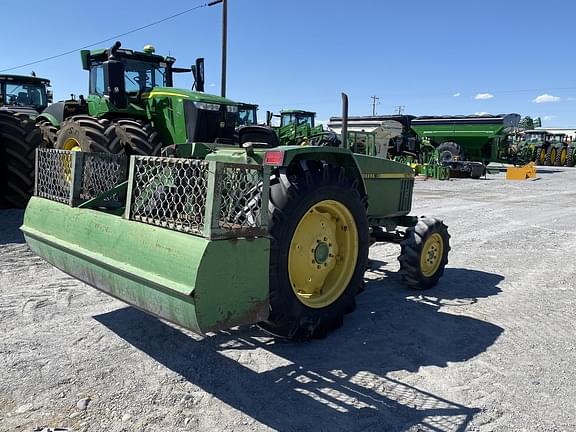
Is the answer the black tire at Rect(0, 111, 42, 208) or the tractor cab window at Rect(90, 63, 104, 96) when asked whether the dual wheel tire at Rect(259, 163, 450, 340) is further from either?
the black tire at Rect(0, 111, 42, 208)

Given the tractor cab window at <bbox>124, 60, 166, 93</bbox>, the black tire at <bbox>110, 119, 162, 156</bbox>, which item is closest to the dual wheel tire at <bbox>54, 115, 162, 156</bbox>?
the black tire at <bbox>110, 119, 162, 156</bbox>

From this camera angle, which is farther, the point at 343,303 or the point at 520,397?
the point at 343,303

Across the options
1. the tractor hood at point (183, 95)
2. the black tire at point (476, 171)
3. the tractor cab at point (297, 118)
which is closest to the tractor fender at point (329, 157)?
the tractor hood at point (183, 95)

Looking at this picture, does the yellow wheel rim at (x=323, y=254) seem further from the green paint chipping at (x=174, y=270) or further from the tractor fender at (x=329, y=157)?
the green paint chipping at (x=174, y=270)

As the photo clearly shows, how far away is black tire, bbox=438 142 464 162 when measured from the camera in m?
22.9

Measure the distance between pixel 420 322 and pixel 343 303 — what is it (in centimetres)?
81

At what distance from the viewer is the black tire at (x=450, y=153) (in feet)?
75.1

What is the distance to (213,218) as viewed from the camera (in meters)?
→ 2.71

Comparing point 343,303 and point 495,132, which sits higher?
point 495,132

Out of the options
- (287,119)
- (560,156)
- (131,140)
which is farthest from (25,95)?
(560,156)

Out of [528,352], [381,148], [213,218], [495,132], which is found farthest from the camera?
[495,132]

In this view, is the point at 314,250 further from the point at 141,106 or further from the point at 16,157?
the point at 16,157

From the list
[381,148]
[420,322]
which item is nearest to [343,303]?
[420,322]

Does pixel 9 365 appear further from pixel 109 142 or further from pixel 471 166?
A: pixel 471 166
